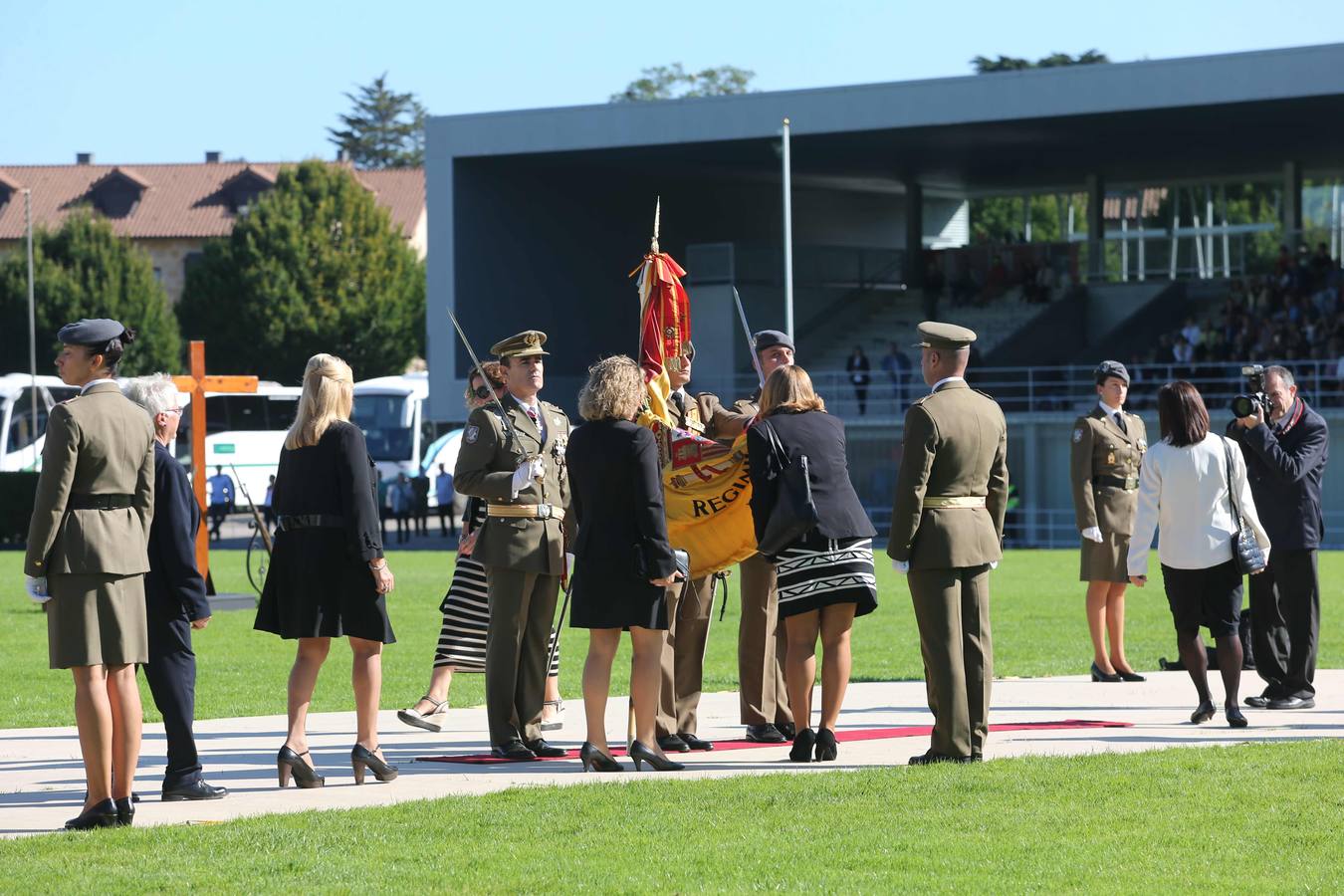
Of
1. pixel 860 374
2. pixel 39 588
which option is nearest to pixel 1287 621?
pixel 39 588

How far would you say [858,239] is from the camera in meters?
50.5

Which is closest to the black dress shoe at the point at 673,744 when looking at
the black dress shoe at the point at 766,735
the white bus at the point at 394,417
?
the black dress shoe at the point at 766,735

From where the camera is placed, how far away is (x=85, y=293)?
63.2 metres

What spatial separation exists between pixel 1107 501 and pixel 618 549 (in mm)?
5041

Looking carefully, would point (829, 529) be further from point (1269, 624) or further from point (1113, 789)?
point (1269, 624)

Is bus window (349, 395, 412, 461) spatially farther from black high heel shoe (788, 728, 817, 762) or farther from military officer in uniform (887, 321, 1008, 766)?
military officer in uniform (887, 321, 1008, 766)

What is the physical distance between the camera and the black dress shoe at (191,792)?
7.96 m

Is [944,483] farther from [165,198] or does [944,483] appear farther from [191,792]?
[165,198]

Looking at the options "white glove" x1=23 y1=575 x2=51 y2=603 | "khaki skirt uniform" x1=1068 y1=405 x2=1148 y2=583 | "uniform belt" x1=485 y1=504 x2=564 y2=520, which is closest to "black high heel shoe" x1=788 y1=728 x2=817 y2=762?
"uniform belt" x1=485 y1=504 x2=564 y2=520

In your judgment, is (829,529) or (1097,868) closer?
(1097,868)

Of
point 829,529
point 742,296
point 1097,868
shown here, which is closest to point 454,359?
point 742,296

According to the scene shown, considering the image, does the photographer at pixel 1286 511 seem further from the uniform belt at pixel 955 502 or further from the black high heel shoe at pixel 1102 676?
the uniform belt at pixel 955 502

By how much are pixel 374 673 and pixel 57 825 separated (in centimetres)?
142

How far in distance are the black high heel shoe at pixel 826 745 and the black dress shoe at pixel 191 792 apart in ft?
8.57
